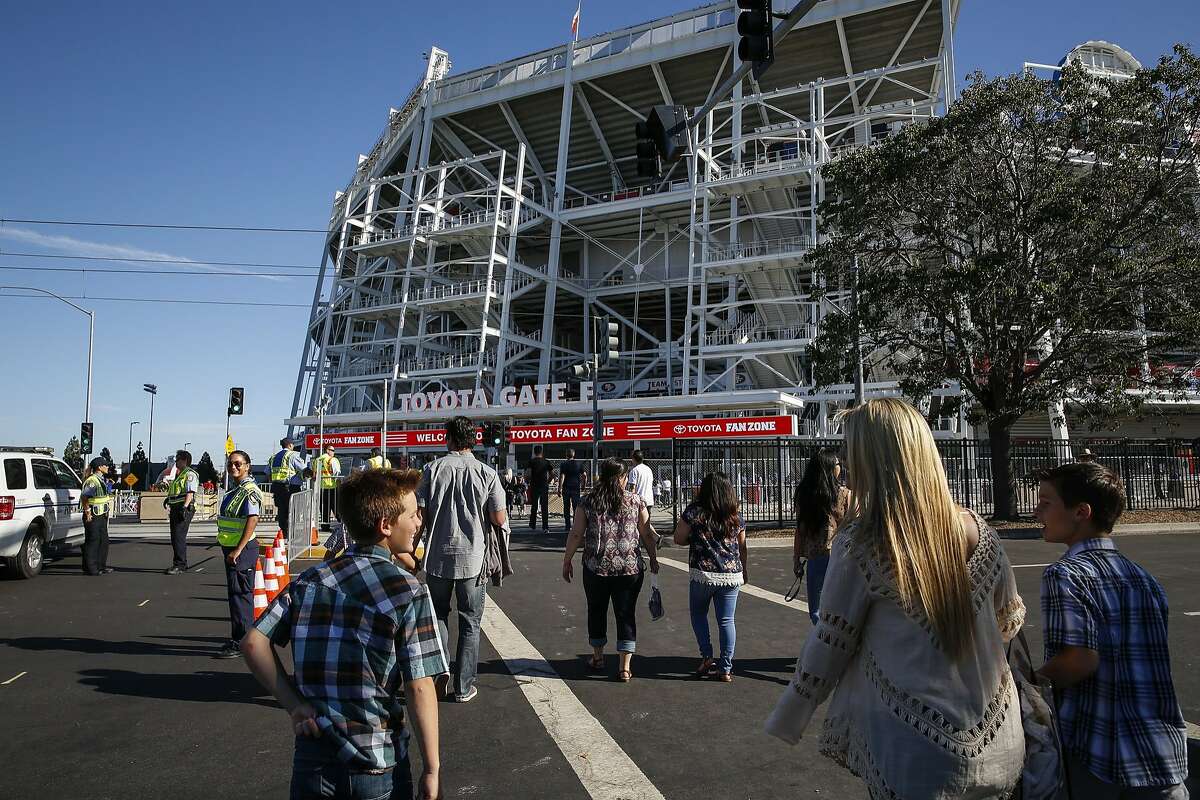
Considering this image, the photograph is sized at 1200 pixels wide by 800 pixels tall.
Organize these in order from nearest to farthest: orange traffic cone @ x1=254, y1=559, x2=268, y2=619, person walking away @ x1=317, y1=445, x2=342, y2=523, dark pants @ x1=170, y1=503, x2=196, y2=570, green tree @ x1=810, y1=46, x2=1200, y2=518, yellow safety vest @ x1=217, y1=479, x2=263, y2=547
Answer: orange traffic cone @ x1=254, y1=559, x2=268, y2=619 → yellow safety vest @ x1=217, y1=479, x2=263, y2=547 → dark pants @ x1=170, y1=503, x2=196, y2=570 → person walking away @ x1=317, y1=445, x2=342, y2=523 → green tree @ x1=810, y1=46, x2=1200, y2=518

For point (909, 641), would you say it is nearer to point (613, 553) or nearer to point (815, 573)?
point (613, 553)

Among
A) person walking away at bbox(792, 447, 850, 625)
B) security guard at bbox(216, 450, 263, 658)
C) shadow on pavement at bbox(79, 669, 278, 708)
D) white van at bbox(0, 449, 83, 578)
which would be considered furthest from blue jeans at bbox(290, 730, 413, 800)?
white van at bbox(0, 449, 83, 578)

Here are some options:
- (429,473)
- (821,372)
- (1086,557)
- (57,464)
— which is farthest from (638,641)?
(821,372)

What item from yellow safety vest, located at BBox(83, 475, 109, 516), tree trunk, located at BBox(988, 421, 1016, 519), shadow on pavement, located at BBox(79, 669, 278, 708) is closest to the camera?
shadow on pavement, located at BBox(79, 669, 278, 708)

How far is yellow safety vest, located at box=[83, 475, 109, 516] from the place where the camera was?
11.3m

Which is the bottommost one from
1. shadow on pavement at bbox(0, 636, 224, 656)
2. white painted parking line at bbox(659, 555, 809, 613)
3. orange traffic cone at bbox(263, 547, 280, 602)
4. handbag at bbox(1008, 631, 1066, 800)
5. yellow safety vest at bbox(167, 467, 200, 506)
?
white painted parking line at bbox(659, 555, 809, 613)

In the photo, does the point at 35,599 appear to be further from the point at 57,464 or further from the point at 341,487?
the point at 341,487

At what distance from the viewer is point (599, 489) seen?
6242 millimetres

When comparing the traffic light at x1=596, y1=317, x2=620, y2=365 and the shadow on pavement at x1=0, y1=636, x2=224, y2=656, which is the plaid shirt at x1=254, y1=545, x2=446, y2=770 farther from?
the traffic light at x1=596, y1=317, x2=620, y2=365

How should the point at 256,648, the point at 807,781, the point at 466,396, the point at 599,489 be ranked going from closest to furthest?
the point at 256,648
the point at 807,781
the point at 599,489
the point at 466,396

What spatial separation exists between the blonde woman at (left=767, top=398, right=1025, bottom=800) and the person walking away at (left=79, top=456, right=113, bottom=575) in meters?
12.4

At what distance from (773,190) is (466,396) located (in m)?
18.4

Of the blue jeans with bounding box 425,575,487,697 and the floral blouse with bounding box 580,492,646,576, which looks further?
the floral blouse with bounding box 580,492,646,576

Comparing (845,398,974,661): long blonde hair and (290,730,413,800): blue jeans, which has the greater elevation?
(845,398,974,661): long blonde hair
